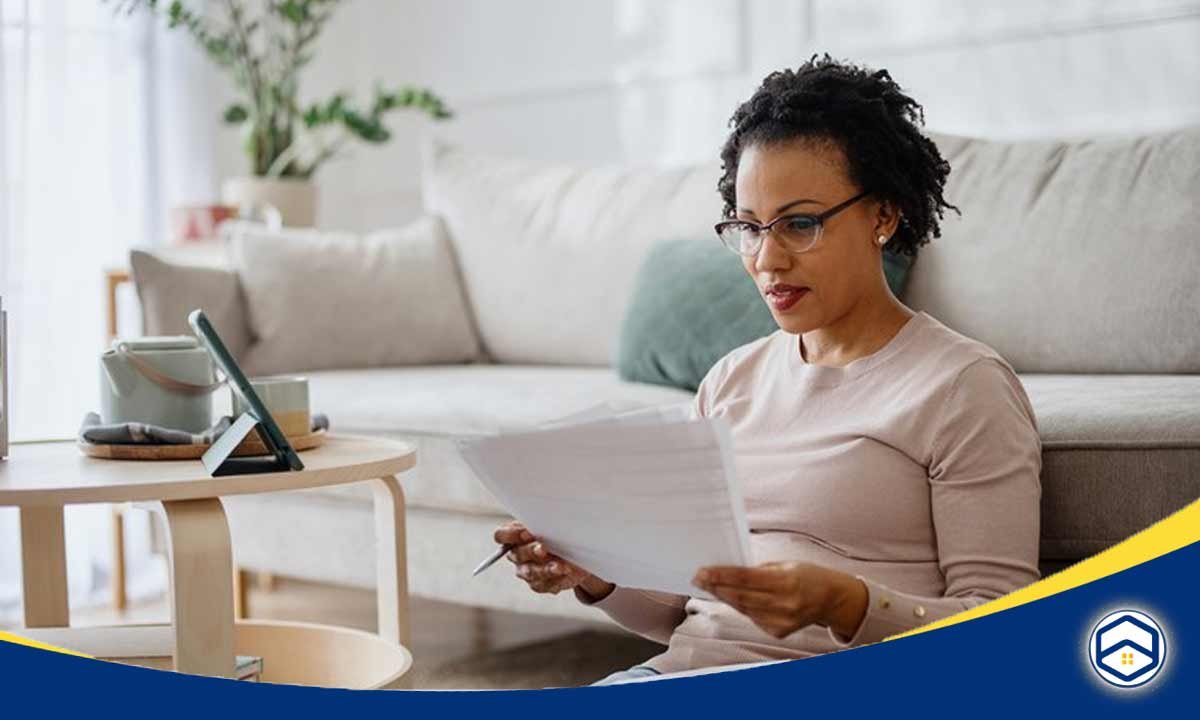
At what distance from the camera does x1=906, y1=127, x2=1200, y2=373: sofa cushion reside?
201cm

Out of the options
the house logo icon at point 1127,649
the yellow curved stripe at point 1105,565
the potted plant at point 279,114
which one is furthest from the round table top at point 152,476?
the potted plant at point 279,114

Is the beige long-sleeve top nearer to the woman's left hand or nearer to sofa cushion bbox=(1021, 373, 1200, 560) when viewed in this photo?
the woman's left hand

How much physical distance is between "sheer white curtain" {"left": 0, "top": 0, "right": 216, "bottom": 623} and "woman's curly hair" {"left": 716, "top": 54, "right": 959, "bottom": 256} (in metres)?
2.31

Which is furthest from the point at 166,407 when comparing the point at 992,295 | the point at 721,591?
the point at 992,295

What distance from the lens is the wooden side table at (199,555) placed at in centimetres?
138

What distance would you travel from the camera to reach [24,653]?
3.95ft

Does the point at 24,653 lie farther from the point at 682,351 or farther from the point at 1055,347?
the point at 1055,347

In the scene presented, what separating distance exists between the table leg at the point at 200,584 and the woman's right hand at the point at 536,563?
0.32m

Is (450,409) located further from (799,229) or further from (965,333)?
(799,229)

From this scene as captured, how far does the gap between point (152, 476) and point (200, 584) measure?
12cm

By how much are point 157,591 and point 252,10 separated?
1.54m

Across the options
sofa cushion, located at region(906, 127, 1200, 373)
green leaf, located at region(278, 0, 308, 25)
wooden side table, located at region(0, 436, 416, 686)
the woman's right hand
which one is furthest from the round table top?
green leaf, located at region(278, 0, 308, 25)

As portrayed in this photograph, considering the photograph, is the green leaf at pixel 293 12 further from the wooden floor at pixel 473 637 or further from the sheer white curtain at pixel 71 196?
the wooden floor at pixel 473 637

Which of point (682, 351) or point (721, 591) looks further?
point (682, 351)
